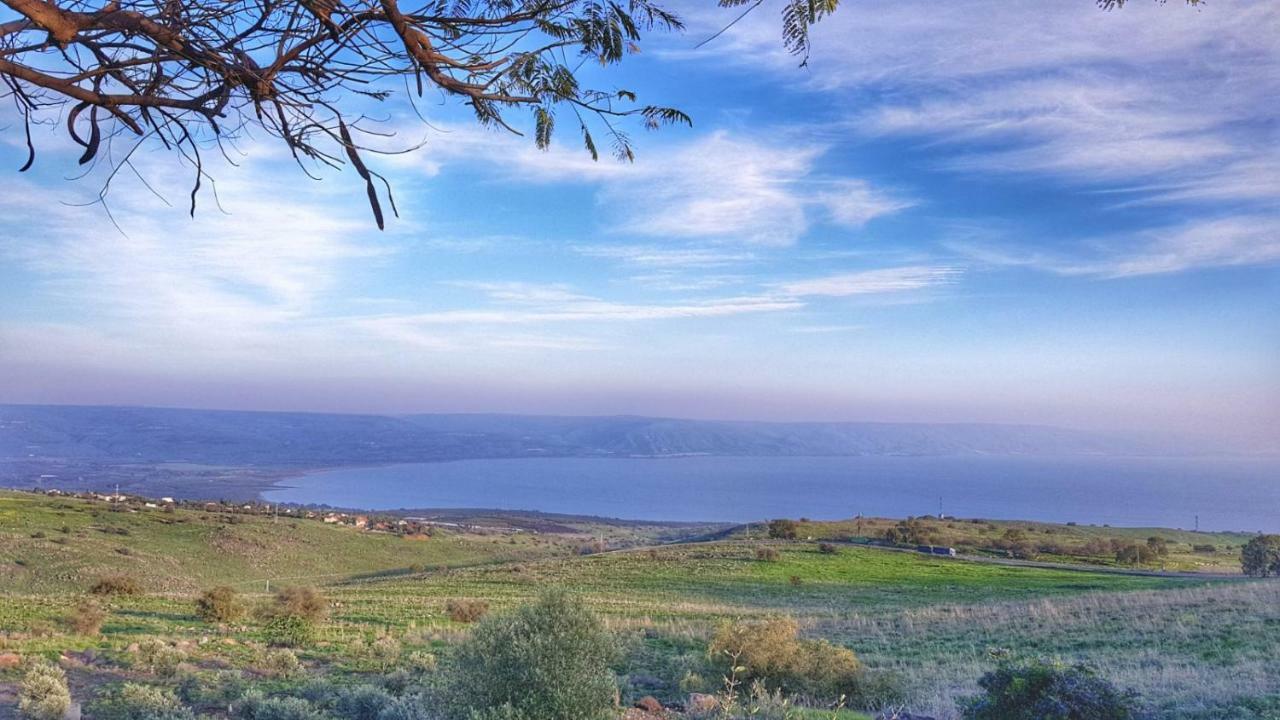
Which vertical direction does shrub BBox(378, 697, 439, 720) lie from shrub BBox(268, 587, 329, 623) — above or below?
above

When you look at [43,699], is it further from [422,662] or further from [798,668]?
[798,668]

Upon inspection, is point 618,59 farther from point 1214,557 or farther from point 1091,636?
point 1214,557

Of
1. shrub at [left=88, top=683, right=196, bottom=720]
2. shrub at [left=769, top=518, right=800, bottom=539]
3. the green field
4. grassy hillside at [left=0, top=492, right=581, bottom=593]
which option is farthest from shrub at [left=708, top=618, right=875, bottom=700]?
shrub at [left=769, top=518, right=800, bottom=539]

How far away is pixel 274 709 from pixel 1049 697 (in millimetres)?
6730

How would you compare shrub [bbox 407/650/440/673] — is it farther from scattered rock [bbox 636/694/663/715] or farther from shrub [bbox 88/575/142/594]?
shrub [bbox 88/575/142/594]

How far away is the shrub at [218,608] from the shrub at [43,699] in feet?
31.5

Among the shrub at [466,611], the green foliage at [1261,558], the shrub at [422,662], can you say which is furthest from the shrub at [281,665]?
the green foliage at [1261,558]

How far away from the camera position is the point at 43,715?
6398mm

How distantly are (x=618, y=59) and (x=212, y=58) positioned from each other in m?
1.69

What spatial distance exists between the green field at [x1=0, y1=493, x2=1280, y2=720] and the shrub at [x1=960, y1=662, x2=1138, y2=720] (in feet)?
3.02

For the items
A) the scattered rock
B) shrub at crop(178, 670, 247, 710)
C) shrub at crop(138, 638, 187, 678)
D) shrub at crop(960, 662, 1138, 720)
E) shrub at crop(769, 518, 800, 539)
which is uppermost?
shrub at crop(960, 662, 1138, 720)

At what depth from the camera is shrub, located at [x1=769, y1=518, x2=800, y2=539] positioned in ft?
190

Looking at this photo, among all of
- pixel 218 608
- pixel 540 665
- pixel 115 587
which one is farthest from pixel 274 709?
pixel 115 587

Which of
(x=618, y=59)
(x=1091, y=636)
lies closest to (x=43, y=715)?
(x=618, y=59)
